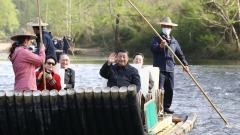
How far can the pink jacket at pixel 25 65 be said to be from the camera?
Result: 1010 cm

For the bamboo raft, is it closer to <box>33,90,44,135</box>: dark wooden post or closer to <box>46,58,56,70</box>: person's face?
<box>33,90,44,135</box>: dark wooden post

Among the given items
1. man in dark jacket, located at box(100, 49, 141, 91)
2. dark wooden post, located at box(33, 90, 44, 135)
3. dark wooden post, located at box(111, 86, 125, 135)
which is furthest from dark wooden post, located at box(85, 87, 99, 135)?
man in dark jacket, located at box(100, 49, 141, 91)

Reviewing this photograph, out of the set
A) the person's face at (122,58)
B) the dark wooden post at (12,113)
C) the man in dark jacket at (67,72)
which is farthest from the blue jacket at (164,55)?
the dark wooden post at (12,113)

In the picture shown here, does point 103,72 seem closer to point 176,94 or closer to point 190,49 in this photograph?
point 176,94

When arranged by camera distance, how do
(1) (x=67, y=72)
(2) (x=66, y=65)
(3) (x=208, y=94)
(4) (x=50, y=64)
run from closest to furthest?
1. (4) (x=50, y=64)
2. (2) (x=66, y=65)
3. (1) (x=67, y=72)
4. (3) (x=208, y=94)

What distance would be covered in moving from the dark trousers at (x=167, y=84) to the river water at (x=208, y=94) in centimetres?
89

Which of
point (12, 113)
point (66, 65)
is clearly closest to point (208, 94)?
point (66, 65)

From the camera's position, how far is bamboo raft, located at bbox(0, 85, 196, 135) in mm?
9586

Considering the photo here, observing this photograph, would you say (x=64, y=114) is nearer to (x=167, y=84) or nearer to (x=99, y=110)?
(x=99, y=110)

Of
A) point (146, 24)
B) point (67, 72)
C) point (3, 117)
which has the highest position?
point (67, 72)

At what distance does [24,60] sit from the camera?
10133mm

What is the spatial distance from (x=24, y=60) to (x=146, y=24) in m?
51.9

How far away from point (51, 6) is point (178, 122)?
58053 millimetres

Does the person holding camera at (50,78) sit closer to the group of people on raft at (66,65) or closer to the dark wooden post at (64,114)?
the group of people on raft at (66,65)
